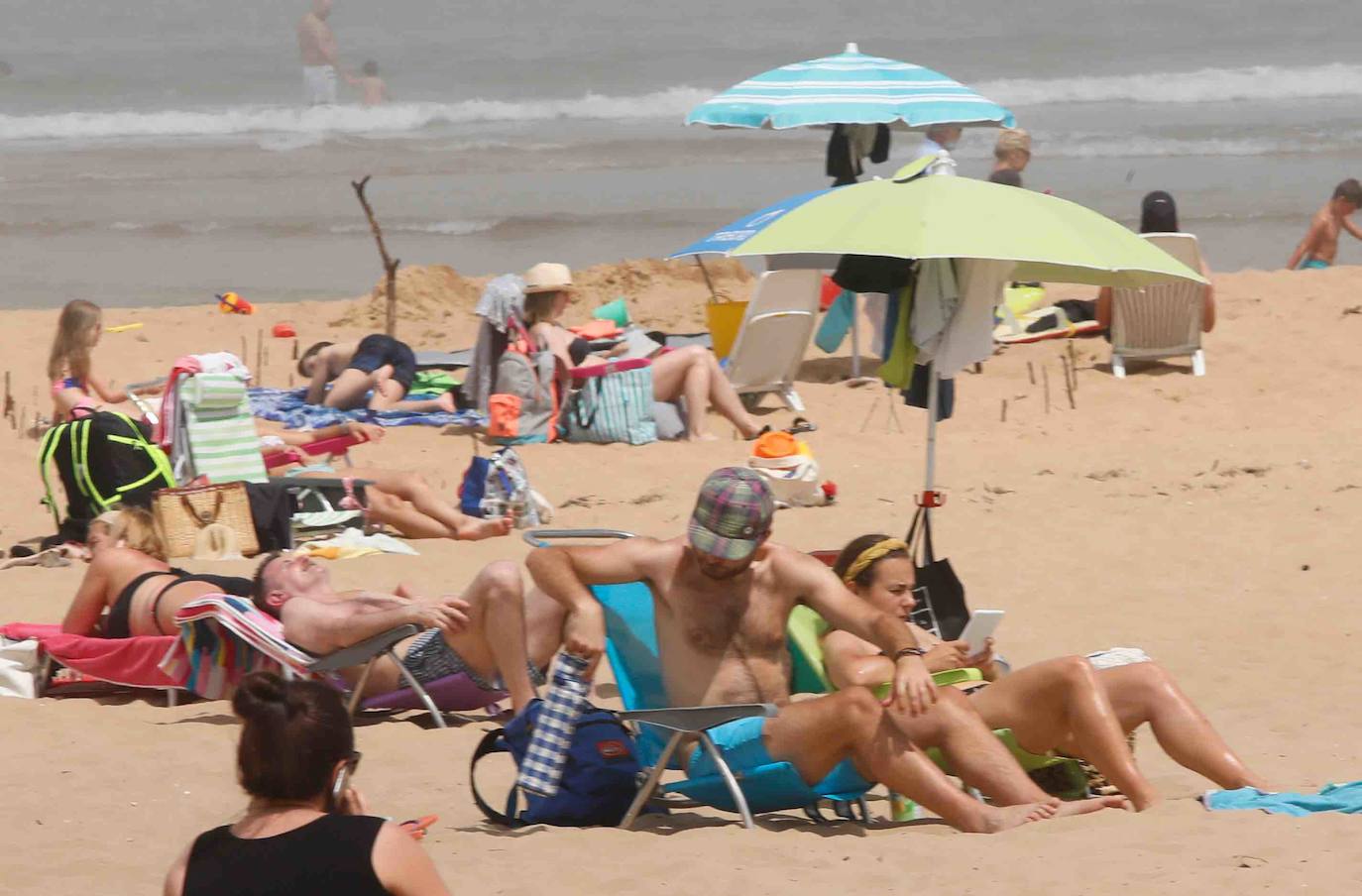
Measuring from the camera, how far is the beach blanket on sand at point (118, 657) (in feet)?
19.6

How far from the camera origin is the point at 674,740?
4605 millimetres

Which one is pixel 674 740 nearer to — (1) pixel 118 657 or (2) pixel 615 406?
(1) pixel 118 657

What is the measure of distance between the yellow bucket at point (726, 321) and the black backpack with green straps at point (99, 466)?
403 cm

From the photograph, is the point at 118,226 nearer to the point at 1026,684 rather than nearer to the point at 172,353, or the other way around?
the point at 172,353

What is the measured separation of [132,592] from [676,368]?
4217 mm

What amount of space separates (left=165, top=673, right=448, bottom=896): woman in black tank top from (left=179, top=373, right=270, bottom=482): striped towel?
17.6 feet

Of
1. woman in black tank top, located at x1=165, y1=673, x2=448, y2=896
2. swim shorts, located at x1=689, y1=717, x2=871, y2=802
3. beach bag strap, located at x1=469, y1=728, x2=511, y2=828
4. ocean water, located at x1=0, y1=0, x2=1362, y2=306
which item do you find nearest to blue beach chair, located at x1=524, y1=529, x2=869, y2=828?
swim shorts, located at x1=689, y1=717, x2=871, y2=802

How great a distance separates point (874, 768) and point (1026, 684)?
486mm

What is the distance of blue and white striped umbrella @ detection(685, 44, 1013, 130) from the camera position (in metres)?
10.8

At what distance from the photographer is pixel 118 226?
19328 millimetres

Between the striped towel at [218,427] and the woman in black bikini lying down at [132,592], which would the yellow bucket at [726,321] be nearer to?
the striped towel at [218,427]

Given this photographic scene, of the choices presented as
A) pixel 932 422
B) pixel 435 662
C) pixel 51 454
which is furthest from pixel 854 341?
pixel 435 662

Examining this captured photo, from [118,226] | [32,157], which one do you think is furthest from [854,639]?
[32,157]

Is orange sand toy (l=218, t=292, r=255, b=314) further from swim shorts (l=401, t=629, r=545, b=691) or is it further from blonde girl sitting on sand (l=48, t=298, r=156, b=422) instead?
swim shorts (l=401, t=629, r=545, b=691)
